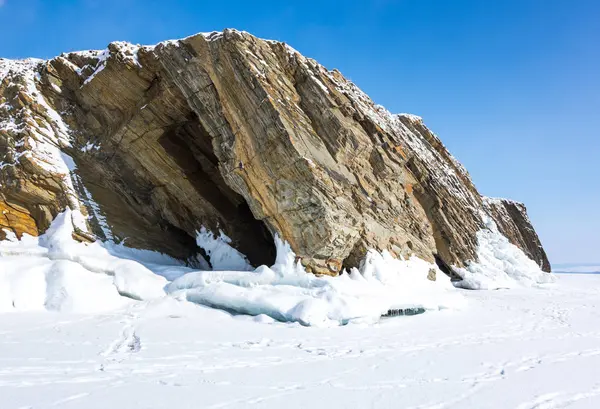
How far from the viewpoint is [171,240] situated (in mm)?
21797

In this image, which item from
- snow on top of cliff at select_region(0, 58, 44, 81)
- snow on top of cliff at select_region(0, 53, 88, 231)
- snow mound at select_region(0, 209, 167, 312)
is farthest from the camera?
snow on top of cliff at select_region(0, 58, 44, 81)

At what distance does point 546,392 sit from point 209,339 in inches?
302

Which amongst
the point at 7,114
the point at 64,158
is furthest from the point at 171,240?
the point at 7,114

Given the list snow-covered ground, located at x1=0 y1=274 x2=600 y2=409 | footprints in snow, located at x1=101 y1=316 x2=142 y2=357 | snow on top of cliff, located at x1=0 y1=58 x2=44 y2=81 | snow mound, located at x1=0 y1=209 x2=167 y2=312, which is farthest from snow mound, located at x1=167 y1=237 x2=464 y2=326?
snow on top of cliff, located at x1=0 y1=58 x2=44 y2=81

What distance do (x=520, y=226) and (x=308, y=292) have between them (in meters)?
33.1

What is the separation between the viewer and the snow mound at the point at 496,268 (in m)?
24.5

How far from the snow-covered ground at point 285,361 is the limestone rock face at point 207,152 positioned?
5.81 meters

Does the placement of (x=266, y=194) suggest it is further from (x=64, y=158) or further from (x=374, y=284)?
(x=64, y=158)

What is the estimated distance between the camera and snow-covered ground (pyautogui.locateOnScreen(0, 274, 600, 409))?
6.69 metres

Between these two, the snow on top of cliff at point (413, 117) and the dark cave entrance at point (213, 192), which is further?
the snow on top of cliff at point (413, 117)

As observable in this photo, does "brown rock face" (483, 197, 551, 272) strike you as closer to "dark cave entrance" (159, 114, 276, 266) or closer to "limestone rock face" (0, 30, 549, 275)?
"limestone rock face" (0, 30, 549, 275)

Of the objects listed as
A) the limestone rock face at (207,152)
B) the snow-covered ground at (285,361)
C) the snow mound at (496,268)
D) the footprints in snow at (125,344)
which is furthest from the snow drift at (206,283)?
the snow mound at (496,268)

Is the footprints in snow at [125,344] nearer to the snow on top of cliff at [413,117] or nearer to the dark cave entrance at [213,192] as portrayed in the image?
the dark cave entrance at [213,192]

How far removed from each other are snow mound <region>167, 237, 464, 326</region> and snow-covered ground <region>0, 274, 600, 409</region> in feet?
2.05
